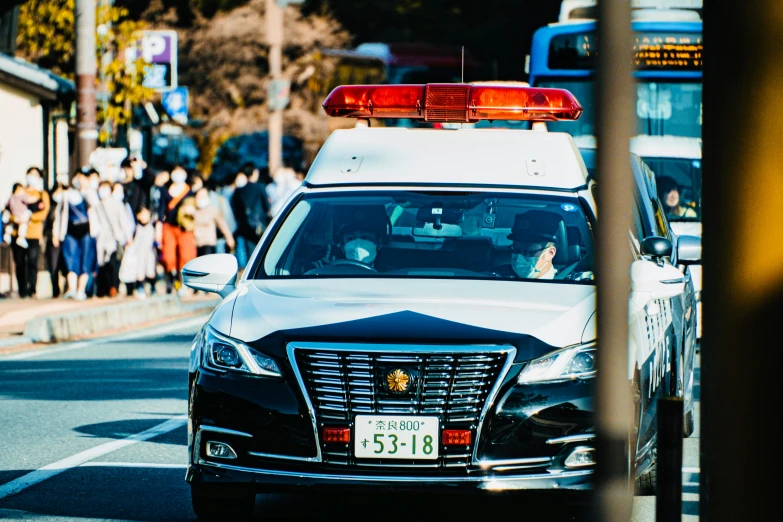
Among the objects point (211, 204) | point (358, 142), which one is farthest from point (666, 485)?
point (211, 204)

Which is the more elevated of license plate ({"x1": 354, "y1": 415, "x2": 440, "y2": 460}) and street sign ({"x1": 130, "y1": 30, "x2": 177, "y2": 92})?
street sign ({"x1": 130, "y1": 30, "x2": 177, "y2": 92})

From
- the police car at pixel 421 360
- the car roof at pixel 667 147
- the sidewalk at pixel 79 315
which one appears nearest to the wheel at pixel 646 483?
the police car at pixel 421 360

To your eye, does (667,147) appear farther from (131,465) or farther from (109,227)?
(131,465)

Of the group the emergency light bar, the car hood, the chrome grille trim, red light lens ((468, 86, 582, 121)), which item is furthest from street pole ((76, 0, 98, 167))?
the chrome grille trim

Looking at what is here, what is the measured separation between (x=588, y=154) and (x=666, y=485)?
366 inches

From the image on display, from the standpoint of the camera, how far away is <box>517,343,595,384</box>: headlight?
6.38 metres

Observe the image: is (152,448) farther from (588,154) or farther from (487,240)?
(588,154)

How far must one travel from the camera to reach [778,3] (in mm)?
4527

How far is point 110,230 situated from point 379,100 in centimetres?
1340

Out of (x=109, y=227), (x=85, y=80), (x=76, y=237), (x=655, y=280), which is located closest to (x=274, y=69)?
(x=85, y=80)

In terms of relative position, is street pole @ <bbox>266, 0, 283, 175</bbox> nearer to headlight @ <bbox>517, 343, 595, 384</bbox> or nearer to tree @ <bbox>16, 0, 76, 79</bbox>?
tree @ <bbox>16, 0, 76, 79</bbox>

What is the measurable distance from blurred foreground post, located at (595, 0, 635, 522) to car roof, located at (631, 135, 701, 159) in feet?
41.9

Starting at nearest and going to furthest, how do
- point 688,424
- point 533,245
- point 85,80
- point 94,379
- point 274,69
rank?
point 533,245 < point 688,424 < point 94,379 < point 85,80 < point 274,69

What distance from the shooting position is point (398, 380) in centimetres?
641
